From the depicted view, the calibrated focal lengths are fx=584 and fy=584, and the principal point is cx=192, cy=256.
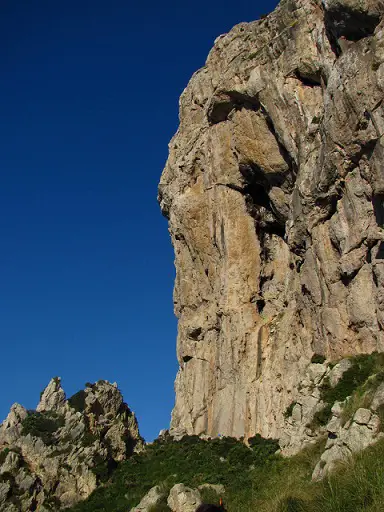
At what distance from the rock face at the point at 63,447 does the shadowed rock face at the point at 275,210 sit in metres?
8.61

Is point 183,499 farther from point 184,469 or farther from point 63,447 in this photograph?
point 63,447

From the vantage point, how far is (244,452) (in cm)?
3672

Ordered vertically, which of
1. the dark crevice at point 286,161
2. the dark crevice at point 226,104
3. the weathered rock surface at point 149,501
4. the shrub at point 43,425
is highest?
the dark crevice at point 226,104

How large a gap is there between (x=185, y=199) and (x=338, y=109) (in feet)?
65.9

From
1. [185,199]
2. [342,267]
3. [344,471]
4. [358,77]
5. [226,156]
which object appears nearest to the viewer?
[344,471]

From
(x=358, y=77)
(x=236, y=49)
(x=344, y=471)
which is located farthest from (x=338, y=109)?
(x=344, y=471)

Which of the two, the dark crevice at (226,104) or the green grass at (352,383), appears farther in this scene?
the dark crevice at (226,104)

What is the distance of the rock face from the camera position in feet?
149

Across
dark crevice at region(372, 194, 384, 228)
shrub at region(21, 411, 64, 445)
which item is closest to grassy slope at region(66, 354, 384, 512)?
shrub at region(21, 411, 64, 445)

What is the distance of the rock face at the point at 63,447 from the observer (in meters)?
45.3

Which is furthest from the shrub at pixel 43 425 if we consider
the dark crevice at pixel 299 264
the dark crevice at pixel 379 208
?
the dark crevice at pixel 379 208

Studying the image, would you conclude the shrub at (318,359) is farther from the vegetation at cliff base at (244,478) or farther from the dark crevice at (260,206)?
the dark crevice at (260,206)

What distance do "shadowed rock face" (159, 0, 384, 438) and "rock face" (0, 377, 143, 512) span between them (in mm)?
8613

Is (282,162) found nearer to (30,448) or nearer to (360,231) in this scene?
(360,231)
